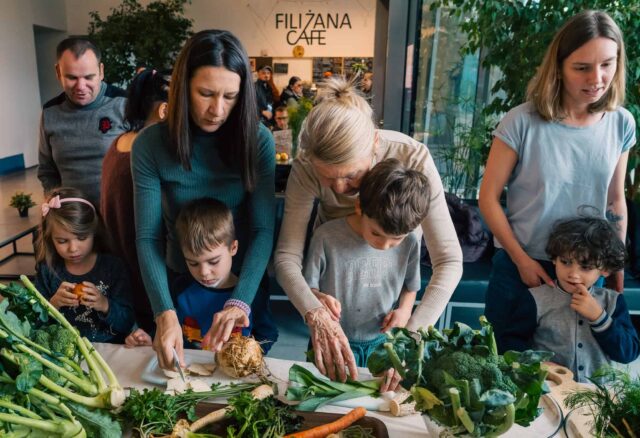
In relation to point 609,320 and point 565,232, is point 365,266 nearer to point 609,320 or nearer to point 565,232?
point 565,232

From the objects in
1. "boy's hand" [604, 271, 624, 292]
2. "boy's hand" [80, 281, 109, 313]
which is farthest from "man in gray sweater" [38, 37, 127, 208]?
"boy's hand" [604, 271, 624, 292]

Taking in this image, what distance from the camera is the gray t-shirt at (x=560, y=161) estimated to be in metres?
1.63

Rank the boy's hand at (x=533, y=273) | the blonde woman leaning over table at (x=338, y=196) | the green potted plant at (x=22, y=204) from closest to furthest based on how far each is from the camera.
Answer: the blonde woman leaning over table at (x=338, y=196), the boy's hand at (x=533, y=273), the green potted plant at (x=22, y=204)

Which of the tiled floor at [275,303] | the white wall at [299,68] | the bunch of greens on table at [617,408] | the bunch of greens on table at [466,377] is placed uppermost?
the white wall at [299,68]

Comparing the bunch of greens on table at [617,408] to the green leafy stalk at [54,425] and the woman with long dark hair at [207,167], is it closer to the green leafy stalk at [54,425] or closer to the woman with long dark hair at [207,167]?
the woman with long dark hair at [207,167]

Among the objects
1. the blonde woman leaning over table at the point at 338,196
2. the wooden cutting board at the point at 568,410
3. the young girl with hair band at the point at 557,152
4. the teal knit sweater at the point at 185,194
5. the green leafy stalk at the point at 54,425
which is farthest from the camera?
the young girl with hair band at the point at 557,152

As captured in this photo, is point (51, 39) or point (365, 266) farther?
point (51, 39)

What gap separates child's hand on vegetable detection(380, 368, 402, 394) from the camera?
45.2 inches

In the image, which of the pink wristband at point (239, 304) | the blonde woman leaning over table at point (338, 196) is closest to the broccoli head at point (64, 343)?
the pink wristband at point (239, 304)

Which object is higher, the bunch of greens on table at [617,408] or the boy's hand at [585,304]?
the bunch of greens on table at [617,408]

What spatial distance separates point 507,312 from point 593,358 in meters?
0.29

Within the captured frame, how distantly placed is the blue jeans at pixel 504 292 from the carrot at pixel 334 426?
0.84m

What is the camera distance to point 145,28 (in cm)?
724

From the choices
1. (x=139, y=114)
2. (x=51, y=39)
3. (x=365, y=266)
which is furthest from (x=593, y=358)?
(x=51, y=39)
